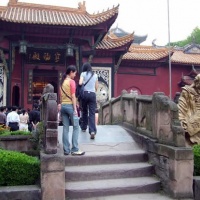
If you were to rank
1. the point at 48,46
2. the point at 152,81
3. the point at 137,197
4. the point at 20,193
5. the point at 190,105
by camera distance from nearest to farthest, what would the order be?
the point at 20,193 → the point at 137,197 → the point at 190,105 → the point at 48,46 → the point at 152,81

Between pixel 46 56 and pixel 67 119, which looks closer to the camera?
pixel 67 119

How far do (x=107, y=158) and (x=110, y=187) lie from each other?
0.74m

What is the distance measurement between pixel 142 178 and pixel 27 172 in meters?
1.80

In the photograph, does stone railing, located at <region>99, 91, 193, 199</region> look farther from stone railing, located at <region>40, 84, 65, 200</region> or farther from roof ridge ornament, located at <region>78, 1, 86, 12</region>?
roof ridge ornament, located at <region>78, 1, 86, 12</region>

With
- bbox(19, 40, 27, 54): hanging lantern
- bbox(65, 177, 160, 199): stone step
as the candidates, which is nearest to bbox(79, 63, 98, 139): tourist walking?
bbox(65, 177, 160, 199): stone step

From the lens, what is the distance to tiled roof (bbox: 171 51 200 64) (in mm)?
20295

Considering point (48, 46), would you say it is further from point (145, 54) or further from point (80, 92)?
point (80, 92)

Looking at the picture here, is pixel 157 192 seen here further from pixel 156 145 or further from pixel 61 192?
pixel 61 192

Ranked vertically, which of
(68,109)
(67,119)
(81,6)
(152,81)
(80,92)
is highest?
(81,6)

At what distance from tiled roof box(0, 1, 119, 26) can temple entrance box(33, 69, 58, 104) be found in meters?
2.77

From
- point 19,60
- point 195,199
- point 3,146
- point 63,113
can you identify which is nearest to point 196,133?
point 195,199

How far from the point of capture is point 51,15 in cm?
1652

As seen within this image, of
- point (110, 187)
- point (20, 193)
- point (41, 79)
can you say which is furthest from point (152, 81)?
point (20, 193)

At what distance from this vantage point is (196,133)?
5.78m
